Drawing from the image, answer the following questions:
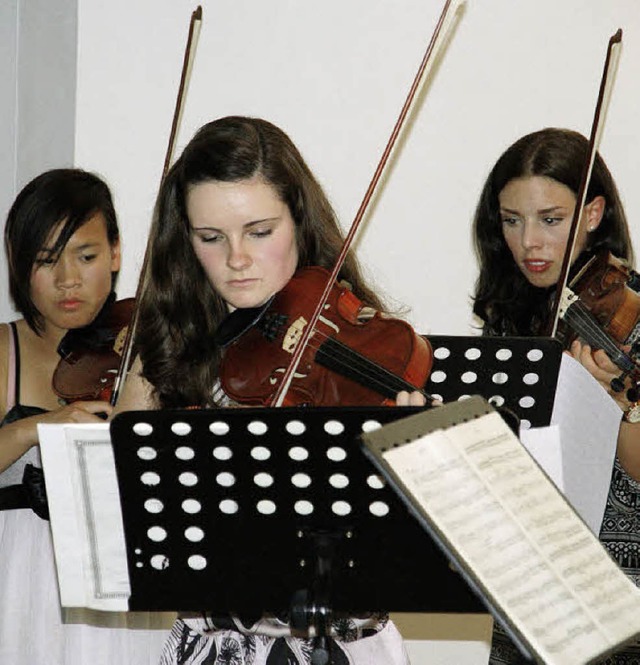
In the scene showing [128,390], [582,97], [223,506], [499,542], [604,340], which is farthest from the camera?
[582,97]

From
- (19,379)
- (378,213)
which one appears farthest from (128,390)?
(378,213)

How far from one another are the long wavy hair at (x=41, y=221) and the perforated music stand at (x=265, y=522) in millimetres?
960

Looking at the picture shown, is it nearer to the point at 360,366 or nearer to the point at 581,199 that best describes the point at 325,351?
the point at 360,366

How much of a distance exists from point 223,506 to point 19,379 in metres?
1.01

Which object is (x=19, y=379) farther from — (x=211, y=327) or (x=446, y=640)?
(x=446, y=640)

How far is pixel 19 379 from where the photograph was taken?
2.34 metres

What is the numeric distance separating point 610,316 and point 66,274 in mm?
1042

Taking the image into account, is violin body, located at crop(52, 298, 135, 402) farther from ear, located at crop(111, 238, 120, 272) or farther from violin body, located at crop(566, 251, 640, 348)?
violin body, located at crop(566, 251, 640, 348)

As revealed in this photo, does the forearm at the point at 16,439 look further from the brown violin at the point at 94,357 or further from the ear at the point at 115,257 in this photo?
the ear at the point at 115,257

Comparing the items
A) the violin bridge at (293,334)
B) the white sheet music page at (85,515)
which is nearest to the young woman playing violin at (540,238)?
the violin bridge at (293,334)

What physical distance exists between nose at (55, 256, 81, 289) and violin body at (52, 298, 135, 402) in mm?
84

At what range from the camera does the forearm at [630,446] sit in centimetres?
203

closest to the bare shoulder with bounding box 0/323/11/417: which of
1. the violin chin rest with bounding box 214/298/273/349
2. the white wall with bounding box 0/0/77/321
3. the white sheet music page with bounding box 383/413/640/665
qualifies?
the violin chin rest with bounding box 214/298/273/349

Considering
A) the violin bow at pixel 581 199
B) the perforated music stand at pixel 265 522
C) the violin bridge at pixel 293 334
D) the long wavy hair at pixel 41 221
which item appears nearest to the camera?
the perforated music stand at pixel 265 522
